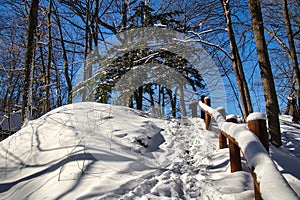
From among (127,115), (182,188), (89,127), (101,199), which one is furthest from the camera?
(127,115)

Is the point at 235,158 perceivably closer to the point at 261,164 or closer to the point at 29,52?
the point at 261,164

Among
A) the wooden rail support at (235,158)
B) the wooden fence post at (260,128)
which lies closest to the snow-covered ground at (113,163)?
the wooden rail support at (235,158)

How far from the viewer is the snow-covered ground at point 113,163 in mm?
1945

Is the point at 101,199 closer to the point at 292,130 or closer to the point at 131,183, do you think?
the point at 131,183

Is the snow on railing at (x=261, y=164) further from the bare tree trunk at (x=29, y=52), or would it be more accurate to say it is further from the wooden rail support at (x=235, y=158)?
the bare tree trunk at (x=29, y=52)

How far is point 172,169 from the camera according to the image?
259cm

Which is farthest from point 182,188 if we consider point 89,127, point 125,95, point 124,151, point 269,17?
point 269,17

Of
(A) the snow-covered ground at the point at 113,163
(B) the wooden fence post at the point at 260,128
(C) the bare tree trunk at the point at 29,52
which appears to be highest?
(C) the bare tree trunk at the point at 29,52

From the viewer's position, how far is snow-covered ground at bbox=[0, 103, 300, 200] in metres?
1.95

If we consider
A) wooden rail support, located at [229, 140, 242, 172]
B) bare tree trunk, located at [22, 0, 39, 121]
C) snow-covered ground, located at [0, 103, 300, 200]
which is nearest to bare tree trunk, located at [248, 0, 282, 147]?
snow-covered ground, located at [0, 103, 300, 200]

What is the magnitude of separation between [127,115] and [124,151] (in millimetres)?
1877

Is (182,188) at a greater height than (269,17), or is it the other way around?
(269,17)

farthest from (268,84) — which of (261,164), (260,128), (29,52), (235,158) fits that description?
(29,52)

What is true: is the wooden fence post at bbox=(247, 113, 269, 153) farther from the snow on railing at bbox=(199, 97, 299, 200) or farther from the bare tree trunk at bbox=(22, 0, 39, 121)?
the bare tree trunk at bbox=(22, 0, 39, 121)
